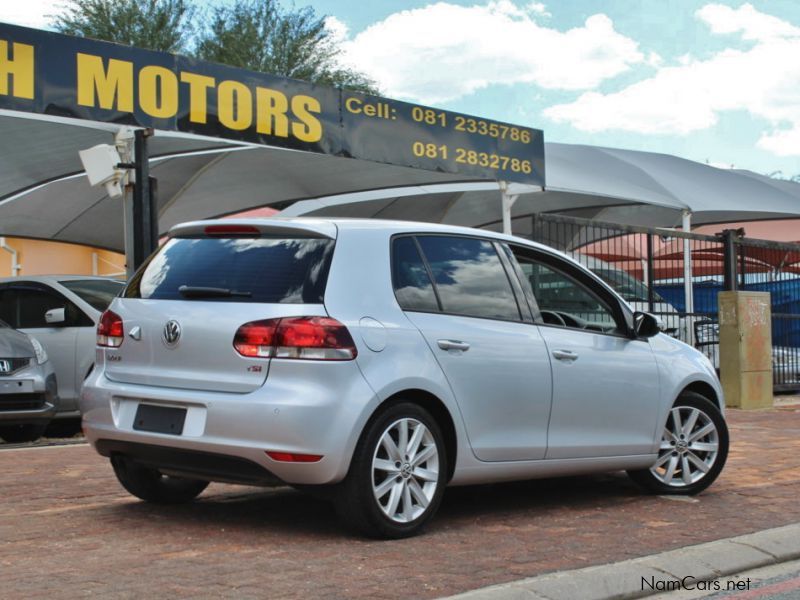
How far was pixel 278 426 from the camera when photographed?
202 inches

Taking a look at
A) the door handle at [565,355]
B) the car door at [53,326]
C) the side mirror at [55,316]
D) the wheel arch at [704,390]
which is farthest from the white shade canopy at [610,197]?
the door handle at [565,355]

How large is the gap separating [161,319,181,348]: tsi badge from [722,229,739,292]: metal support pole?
11.6 meters

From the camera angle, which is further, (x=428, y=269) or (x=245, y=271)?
(x=428, y=269)

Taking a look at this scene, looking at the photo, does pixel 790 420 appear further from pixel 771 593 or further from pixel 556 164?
pixel 556 164

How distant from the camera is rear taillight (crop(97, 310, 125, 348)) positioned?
5.78 meters

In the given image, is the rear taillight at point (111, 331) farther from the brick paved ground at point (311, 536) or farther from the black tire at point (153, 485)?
the brick paved ground at point (311, 536)

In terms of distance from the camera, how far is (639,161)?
110ft

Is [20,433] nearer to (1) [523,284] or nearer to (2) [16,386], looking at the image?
(2) [16,386]

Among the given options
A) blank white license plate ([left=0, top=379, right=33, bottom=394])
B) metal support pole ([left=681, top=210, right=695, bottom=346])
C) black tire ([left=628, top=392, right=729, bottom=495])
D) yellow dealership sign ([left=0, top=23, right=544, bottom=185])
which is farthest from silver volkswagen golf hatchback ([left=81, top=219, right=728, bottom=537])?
metal support pole ([left=681, top=210, right=695, bottom=346])

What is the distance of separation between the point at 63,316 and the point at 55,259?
27.2 meters

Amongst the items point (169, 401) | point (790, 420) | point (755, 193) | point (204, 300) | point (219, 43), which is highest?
point (219, 43)

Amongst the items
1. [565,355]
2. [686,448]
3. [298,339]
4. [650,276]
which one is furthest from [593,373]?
[650,276]

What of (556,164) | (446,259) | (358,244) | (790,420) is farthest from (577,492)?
(556,164)

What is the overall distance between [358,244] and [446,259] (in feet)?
2.23
